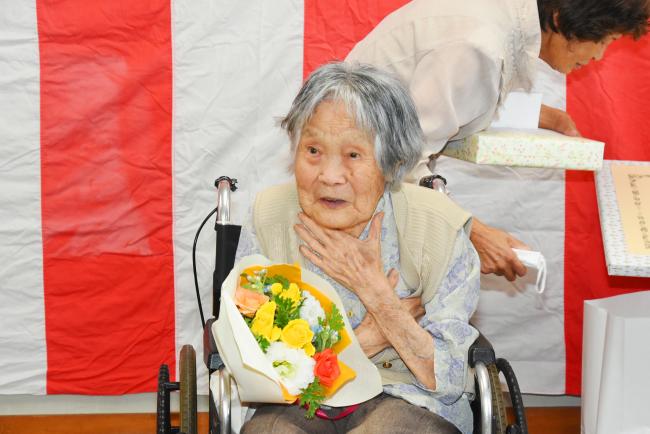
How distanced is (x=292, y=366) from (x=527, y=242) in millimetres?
1569

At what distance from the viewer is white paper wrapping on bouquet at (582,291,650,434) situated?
7.22ft

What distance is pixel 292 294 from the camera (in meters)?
1.59

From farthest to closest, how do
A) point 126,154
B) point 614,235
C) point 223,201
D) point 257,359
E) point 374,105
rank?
point 126,154
point 614,235
point 223,201
point 374,105
point 257,359

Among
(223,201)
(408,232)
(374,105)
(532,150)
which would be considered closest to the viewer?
(374,105)

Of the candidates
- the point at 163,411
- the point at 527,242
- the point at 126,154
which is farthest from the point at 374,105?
the point at 527,242

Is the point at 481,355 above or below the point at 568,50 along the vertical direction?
below

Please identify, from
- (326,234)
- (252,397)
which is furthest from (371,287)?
(252,397)

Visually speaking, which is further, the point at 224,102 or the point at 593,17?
the point at 224,102

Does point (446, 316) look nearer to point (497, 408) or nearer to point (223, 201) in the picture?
point (497, 408)

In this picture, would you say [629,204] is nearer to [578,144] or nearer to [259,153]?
[578,144]

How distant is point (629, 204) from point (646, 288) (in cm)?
88

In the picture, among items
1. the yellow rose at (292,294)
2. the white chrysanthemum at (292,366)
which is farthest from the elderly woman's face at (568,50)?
the white chrysanthemum at (292,366)

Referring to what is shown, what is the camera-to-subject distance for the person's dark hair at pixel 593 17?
1994mm

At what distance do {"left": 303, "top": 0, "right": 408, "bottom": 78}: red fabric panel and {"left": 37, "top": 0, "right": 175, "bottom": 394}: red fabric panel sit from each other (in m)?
0.44
